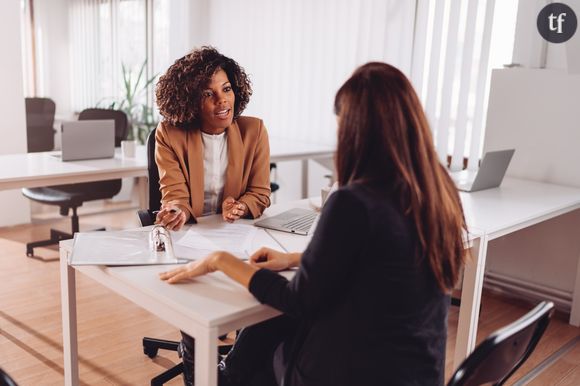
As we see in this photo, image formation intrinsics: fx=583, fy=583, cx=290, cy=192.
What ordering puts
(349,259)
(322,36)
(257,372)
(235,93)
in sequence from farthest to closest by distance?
(322,36)
(235,93)
(257,372)
(349,259)

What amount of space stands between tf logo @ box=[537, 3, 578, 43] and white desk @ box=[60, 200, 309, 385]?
7.40 ft

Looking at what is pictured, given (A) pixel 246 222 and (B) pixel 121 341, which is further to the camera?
(B) pixel 121 341

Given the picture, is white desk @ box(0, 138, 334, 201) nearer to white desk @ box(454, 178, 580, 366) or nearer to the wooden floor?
the wooden floor

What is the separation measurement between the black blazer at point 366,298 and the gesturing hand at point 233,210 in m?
0.80

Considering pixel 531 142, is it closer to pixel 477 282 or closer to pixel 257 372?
pixel 477 282

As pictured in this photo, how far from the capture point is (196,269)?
4.66ft

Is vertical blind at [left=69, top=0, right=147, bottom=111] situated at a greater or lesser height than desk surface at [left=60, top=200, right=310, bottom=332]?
greater

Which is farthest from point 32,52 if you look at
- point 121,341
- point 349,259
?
point 349,259

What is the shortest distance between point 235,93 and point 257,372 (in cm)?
114

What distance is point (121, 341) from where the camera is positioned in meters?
2.61

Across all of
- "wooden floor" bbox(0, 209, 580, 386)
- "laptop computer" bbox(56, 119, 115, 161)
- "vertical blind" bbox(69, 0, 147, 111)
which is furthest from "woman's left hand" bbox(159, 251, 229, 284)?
"vertical blind" bbox(69, 0, 147, 111)

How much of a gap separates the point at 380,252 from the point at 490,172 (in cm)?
179

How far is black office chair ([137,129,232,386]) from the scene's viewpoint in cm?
214

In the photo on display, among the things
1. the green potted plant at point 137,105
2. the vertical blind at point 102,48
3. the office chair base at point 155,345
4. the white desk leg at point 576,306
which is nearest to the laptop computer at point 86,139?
the office chair base at point 155,345
